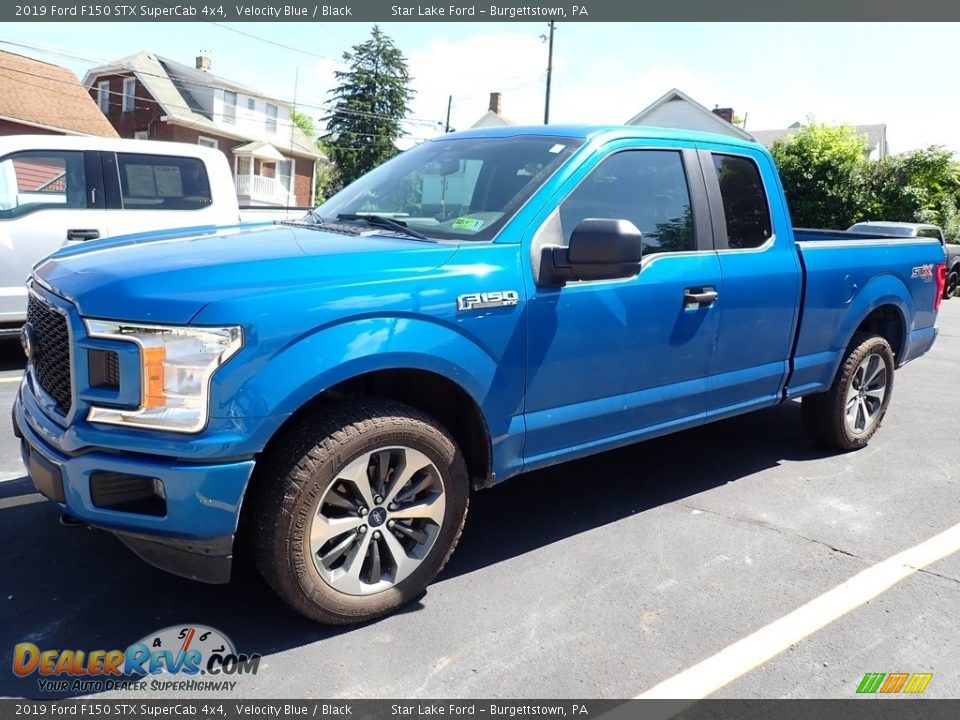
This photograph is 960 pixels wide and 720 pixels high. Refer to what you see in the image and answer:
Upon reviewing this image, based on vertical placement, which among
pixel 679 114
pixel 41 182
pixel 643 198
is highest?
pixel 679 114

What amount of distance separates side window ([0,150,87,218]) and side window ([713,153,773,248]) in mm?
5824

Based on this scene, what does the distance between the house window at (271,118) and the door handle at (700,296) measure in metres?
43.2

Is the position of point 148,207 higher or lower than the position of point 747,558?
higher

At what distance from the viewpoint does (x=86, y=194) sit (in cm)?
728

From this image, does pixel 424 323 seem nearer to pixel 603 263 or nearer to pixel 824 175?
pixel 603 263

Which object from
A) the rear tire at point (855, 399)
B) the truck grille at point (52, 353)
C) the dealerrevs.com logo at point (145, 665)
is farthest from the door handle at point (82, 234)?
the rear tire at point (855, 399)

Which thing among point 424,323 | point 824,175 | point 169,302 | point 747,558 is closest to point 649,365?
point 747,558

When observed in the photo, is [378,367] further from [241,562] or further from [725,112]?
[725,112]

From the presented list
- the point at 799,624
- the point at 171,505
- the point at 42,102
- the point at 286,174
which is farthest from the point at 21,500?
the point at 286,174

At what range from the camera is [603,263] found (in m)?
3.22

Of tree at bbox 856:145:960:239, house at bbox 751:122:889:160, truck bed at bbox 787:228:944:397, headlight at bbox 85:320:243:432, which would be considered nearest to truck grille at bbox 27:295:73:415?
headlight at bbox 85:320:243:432

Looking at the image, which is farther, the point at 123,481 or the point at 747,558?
the point at 747,558

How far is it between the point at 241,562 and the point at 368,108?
52042 millimetres

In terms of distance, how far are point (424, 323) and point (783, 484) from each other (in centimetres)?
284
